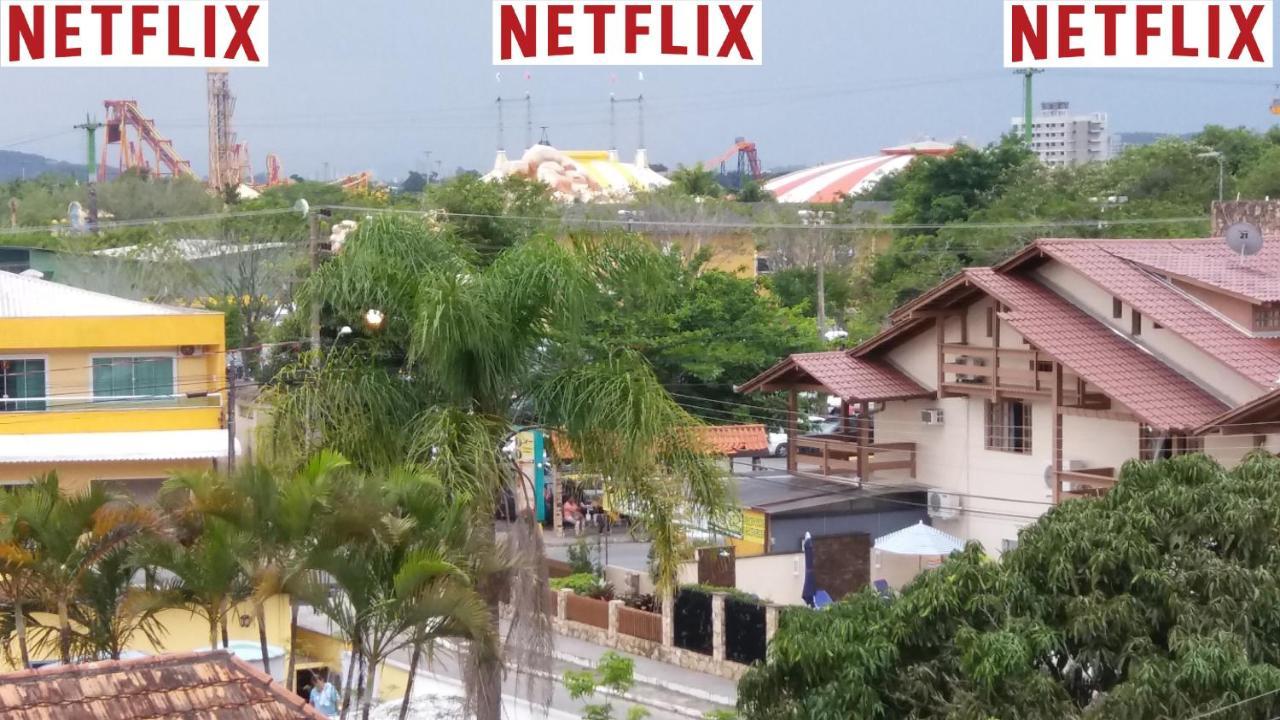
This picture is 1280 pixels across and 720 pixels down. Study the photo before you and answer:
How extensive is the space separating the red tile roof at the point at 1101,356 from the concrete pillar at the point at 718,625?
20.2 feet

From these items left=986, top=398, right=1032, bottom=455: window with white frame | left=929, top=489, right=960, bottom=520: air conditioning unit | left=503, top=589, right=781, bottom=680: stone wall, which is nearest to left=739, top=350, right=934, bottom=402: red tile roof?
left=986, top=398, right=1032, bottom=455: window with white frame

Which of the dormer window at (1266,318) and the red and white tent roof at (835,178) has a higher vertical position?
the red and white tent roof at (835,178)

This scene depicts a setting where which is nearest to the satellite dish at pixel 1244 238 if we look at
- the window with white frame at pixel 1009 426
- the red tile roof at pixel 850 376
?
the window with white frame at pixel 1009 426

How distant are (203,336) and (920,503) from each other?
42.8 ft

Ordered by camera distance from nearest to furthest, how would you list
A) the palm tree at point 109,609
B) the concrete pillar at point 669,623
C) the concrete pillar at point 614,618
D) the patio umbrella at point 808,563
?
the palm tree at point 109,609 → the concrete pillar at point 669,623 → the concrete pillar at point 614,618 → the patio umbrella at point 808,563

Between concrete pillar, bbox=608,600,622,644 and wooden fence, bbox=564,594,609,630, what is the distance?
19cm

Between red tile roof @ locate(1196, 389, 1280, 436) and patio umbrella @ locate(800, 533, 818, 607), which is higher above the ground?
red tile roof @ locate(1196, 389, 1280, 436)

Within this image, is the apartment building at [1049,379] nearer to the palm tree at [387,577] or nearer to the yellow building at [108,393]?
the yellow building at [108,393]

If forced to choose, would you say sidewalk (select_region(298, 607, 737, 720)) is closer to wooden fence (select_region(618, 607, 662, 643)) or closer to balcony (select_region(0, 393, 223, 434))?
wooden fence (select_region(618, 607, 662, 643))

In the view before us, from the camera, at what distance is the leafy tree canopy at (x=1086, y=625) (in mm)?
11352

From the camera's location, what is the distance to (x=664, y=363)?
41719 millimetres

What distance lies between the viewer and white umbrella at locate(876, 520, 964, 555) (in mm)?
25391

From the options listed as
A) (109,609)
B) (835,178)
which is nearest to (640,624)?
(109,609)

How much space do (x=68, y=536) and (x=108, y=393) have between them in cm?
1944
